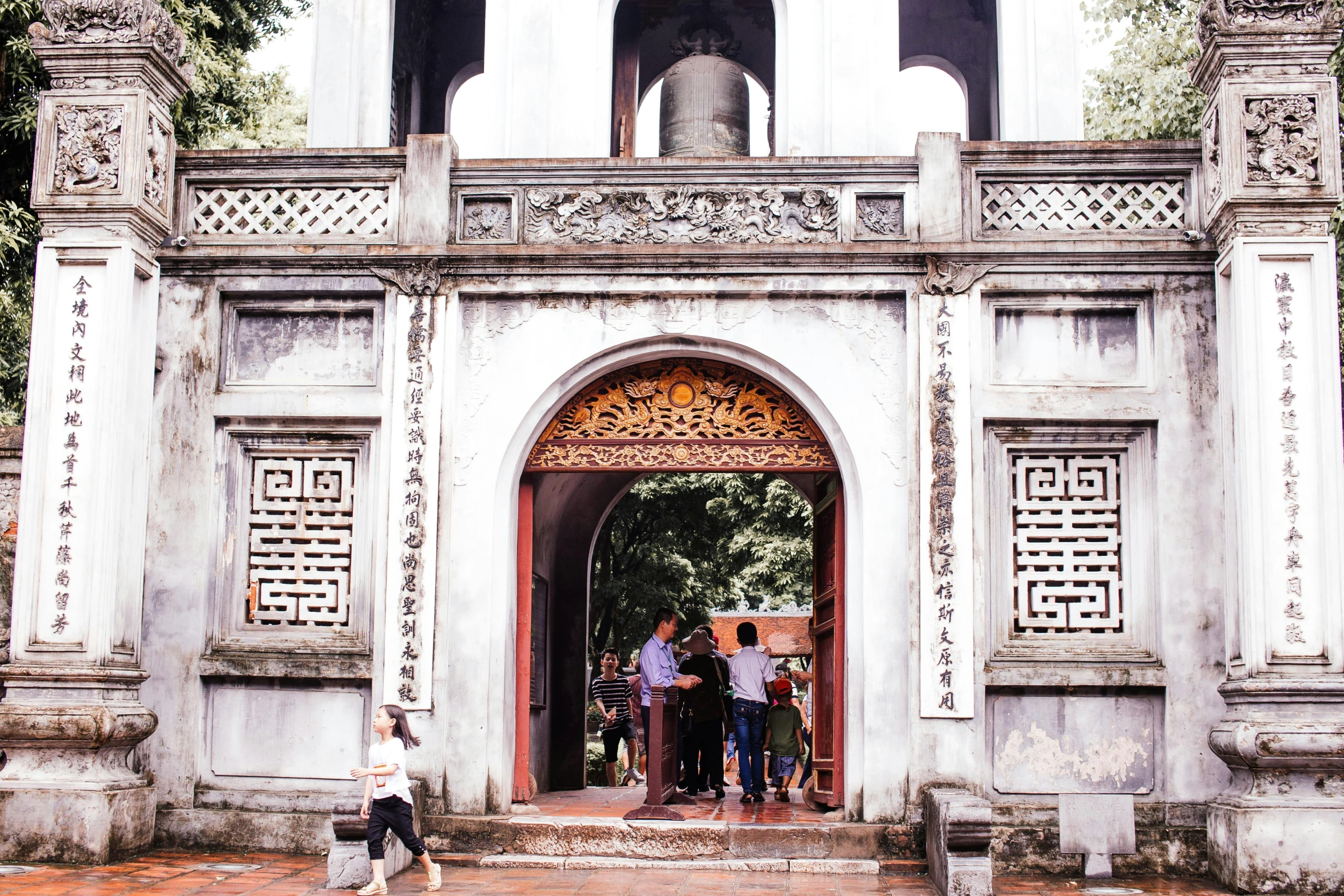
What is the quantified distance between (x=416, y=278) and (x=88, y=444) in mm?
2312

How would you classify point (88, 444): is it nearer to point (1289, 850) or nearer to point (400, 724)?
point (400, 724)

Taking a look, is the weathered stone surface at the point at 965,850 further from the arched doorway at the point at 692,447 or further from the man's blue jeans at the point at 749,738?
the man's blue jeans at the point at 749,738

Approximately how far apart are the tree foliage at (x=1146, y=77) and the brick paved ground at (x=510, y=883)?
8867mm

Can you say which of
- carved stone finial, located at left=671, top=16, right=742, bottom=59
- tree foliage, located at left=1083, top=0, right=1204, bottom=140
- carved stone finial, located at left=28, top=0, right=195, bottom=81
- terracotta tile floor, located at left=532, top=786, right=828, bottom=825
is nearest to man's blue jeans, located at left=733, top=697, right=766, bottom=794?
terracotta tile floor, located at left=532, top=786, right=828, bottom=825

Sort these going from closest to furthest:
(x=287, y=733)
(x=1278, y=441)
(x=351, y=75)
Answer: (x=1278, y=441), (x=287, y=733), (x=351, y=75)

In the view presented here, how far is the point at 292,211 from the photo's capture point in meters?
9.18

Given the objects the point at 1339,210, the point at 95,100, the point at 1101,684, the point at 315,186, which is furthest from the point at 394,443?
the point at 1339,210

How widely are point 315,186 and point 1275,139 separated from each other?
6268mm

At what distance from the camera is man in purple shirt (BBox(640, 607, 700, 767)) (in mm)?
9750

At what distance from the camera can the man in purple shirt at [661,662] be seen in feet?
32.0

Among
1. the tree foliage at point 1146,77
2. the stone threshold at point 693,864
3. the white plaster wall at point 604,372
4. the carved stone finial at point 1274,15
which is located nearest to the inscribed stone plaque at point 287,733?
the white plaster wall at point 604,372

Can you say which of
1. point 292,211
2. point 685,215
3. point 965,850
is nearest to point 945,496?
point 965,850

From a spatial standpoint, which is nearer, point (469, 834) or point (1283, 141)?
point (1283, 141)

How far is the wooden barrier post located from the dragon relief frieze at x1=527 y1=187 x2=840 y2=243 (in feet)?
10.4
